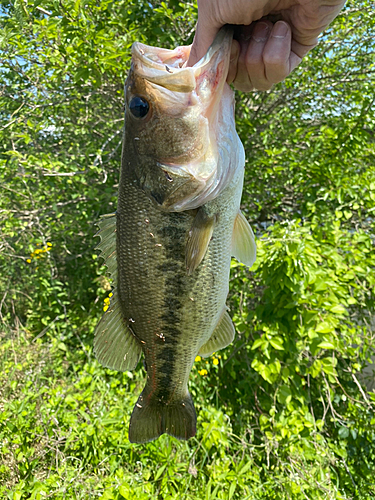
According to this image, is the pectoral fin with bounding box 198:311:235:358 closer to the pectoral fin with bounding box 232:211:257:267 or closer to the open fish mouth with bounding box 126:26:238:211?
the pectoral fin with bounding box 232:211:257:267

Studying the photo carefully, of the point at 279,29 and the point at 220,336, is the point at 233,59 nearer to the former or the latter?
the point at 279,29

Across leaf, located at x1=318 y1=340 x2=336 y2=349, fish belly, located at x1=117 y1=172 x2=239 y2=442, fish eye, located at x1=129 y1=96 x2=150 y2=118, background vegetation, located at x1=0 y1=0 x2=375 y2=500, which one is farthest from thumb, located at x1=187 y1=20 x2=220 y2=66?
leaf, located at x1=318 y1=340 x2=336 y2=349

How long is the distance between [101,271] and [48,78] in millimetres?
2329

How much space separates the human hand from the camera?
3.89ft

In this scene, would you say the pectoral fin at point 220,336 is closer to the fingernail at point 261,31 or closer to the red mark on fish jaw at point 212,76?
the red mark on fish jaw at point 212,76

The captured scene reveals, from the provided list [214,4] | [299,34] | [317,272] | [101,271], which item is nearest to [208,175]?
[214,4]

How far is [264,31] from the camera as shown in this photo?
134 cm

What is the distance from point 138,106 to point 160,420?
1.46m

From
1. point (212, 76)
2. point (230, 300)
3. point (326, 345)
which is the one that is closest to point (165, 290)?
point (212, 76)

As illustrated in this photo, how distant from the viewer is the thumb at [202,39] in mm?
1263

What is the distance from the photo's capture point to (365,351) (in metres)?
3.08

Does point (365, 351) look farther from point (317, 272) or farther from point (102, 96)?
point (102, 96)

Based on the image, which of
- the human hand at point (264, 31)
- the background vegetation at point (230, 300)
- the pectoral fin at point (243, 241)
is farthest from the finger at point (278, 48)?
the background vegetation at point (230, 300)

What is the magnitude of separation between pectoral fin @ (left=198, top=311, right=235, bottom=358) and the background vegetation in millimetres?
1141
